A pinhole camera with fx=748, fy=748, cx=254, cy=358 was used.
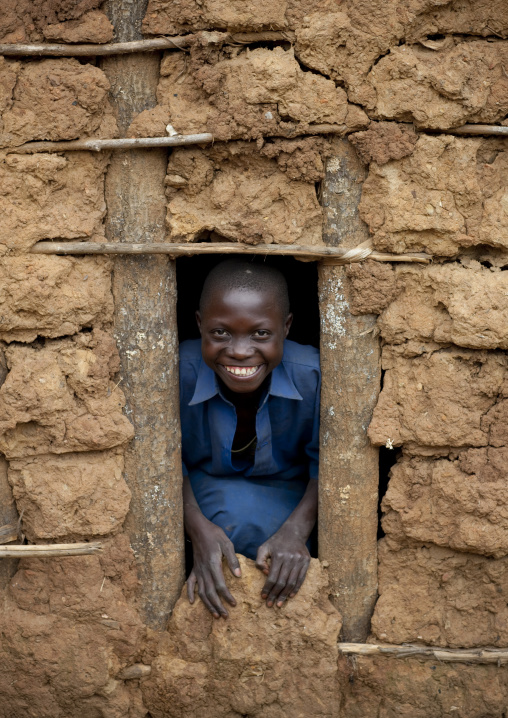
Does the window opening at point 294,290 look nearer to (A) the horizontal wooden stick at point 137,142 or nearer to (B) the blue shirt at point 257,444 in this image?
(B) the blue shirt at point 257,444

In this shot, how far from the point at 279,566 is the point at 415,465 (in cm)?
64

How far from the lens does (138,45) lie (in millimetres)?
2479

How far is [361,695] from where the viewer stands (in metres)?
3.01

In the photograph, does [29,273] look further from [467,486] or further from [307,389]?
[467,486]

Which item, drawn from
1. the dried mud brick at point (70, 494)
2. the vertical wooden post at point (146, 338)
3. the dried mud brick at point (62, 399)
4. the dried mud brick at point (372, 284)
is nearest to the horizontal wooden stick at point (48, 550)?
the dried mud brick at point (70, 494)

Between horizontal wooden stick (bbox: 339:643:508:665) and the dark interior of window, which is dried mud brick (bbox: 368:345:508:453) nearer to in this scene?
horizontal wooden stick (bbox: 339:643:508:665)

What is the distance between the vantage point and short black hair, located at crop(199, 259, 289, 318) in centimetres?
285

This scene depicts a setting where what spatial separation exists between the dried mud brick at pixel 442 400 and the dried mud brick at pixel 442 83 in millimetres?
816

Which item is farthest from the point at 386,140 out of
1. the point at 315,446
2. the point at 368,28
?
the point at 315,446

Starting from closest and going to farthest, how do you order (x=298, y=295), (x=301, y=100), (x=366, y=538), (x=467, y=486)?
(x=301, y=100), (x=467, y=486), (x=366, y=538), (x=298, y=295)

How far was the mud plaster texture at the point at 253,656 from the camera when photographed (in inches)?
112

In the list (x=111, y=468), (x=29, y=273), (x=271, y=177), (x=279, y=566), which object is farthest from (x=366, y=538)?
(x=29, y=273)

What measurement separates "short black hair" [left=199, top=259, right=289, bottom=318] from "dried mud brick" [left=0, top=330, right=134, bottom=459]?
477 millimetres

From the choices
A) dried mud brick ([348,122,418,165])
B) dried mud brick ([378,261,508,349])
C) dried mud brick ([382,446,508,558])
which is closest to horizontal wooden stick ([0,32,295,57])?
dried mud brick ([348,122,418,165])
